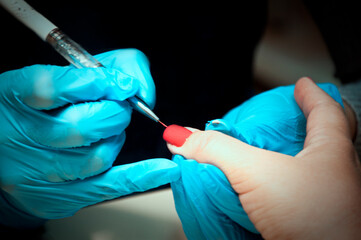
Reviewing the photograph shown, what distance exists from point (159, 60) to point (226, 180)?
0.62 m

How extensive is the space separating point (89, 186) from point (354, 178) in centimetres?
65

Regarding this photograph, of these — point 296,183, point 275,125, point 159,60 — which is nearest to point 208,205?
point 296,183

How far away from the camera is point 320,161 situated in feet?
1.81

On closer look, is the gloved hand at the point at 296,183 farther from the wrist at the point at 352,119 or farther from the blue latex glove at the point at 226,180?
the wrist at the point at 352,119

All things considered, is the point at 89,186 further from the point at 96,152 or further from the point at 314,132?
the point at 314,132

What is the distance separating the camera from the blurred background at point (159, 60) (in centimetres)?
80

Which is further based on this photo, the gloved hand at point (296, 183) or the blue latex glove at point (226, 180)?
the blue latex glove at point (226, 180)

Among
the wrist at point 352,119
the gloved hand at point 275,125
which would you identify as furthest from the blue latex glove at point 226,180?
the wrist at point 352,119

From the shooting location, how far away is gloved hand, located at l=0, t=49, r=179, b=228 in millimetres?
614

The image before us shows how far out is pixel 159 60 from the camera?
103cm

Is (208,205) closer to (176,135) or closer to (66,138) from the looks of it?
(176,135)

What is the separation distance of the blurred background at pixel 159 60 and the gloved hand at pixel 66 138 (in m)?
0.13

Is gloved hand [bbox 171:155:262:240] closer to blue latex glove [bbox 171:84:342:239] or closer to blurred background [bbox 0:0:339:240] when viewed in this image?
blue latex glove [bbox 171:84:342:239]

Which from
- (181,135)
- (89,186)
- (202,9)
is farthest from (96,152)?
(202,9)
